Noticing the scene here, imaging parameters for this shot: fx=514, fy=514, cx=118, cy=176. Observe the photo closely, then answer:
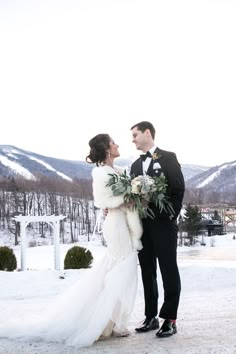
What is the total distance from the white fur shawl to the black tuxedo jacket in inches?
7.6

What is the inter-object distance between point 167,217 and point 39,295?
7.35m

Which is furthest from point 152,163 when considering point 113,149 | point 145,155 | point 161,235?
point 161,235

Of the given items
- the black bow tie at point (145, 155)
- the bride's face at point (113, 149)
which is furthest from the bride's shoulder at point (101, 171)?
the black bow tie at point (145, 155)

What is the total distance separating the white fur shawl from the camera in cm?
444

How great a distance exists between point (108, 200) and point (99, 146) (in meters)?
0.49

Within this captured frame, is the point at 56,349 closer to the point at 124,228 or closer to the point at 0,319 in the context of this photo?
the point at 124,228

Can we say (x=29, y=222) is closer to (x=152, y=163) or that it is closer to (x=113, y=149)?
(x=113, y=149)

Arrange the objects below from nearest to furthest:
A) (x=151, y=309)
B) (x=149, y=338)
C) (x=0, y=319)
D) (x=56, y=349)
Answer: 1. (x=56, y=349)
2. (x=149, y=338)
3. (x=151, y=309)
4. (x=0, y=319)

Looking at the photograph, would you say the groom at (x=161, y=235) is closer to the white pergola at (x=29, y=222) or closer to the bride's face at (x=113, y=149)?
the bride's face at (x=113, y=149)

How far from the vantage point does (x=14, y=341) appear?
438 centimetres

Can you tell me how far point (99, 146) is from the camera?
4555 millimetres

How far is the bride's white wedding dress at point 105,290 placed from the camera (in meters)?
4.34

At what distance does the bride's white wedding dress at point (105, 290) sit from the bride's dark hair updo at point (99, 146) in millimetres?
114

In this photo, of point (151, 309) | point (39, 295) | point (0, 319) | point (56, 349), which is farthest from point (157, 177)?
point (39, 295)
